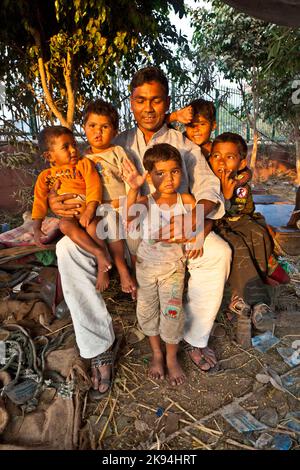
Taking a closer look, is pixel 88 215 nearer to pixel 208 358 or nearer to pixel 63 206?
pixel 63 206

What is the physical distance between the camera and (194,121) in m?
2.61

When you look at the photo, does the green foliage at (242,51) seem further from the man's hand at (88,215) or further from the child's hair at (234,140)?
the man's hand at (88,215)

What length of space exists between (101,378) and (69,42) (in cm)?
326

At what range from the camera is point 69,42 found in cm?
360

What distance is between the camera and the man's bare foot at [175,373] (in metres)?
2.25

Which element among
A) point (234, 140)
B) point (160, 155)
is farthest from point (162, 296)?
point (234, 140)

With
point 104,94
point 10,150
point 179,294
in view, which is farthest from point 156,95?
point 10,150

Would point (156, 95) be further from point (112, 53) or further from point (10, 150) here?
point (10, 150)

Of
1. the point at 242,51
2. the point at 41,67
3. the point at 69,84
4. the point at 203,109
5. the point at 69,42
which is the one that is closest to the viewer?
the point at 203,109

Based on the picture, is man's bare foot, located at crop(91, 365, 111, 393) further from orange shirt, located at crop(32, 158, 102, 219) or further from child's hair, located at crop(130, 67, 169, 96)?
child's hair, located at crop(130, 67, 169, 96)

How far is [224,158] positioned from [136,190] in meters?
0.71

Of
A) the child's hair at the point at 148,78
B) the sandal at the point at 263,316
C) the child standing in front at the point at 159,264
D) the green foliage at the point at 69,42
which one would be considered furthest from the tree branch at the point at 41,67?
the sandal at the point at 263,316

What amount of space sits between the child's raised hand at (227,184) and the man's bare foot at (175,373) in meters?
1.21

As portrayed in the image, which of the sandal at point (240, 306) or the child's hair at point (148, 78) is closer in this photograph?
the child's hair at point (148, 78)
